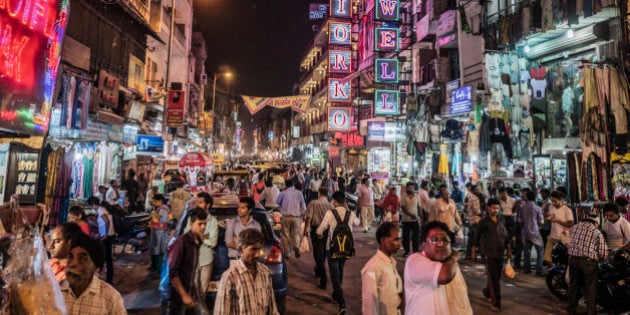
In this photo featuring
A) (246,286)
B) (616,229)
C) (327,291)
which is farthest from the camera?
(327,291)

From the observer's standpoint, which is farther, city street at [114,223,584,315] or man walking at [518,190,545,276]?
man walking at [518,190,545,276]

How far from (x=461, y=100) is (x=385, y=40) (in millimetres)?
8385

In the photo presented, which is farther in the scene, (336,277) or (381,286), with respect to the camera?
(336,277)

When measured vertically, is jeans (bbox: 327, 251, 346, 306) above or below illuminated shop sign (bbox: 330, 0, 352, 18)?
below

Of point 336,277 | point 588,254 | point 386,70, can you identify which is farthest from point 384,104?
point 336,277

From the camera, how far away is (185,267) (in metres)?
4.41

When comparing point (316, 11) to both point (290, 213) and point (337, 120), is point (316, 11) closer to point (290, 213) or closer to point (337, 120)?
point (337, 120)

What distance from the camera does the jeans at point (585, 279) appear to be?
5.95 meters

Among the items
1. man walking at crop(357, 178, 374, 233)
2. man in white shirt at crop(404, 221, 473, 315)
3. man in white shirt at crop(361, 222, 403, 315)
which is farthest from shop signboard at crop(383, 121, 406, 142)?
man in white shirt at crop(404, 221, 473, 315)

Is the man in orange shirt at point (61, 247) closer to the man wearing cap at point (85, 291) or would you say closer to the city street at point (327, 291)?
the man wearing cap at point (85, 291)

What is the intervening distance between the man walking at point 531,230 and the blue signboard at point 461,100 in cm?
617

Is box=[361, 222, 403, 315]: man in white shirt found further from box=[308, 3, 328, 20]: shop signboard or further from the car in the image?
box=[308, 3, 328, 20]: shop signboard

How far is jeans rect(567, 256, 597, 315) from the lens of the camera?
595 cm

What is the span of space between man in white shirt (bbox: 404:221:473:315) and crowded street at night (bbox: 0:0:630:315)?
16 mm
